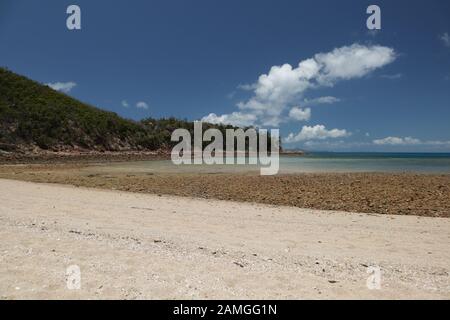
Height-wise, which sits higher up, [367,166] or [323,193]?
→ [367,166]

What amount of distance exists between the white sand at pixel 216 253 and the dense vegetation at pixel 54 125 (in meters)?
47.1

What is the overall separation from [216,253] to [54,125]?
63688 mm

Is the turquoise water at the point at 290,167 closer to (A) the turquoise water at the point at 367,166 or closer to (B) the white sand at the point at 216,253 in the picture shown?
(A) the turquoise water at the point at 367,166

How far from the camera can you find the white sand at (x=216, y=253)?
238 inches

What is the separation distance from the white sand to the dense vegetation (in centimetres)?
4710

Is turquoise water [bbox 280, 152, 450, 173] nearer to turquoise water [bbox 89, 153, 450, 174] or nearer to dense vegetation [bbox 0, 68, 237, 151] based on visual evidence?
turquoise water [bbox 89, 153, 450, 174]

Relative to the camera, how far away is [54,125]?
64.4 metres

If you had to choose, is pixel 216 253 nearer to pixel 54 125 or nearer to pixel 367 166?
pixel 367 166

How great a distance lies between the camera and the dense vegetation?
5731 centimetres

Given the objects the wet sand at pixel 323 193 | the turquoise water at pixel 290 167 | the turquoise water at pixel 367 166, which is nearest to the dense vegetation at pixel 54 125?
the turquoise water at pixel 290 167

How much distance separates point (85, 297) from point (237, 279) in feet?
7.98

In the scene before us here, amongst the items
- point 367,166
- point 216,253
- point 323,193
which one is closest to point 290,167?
point 367,166
